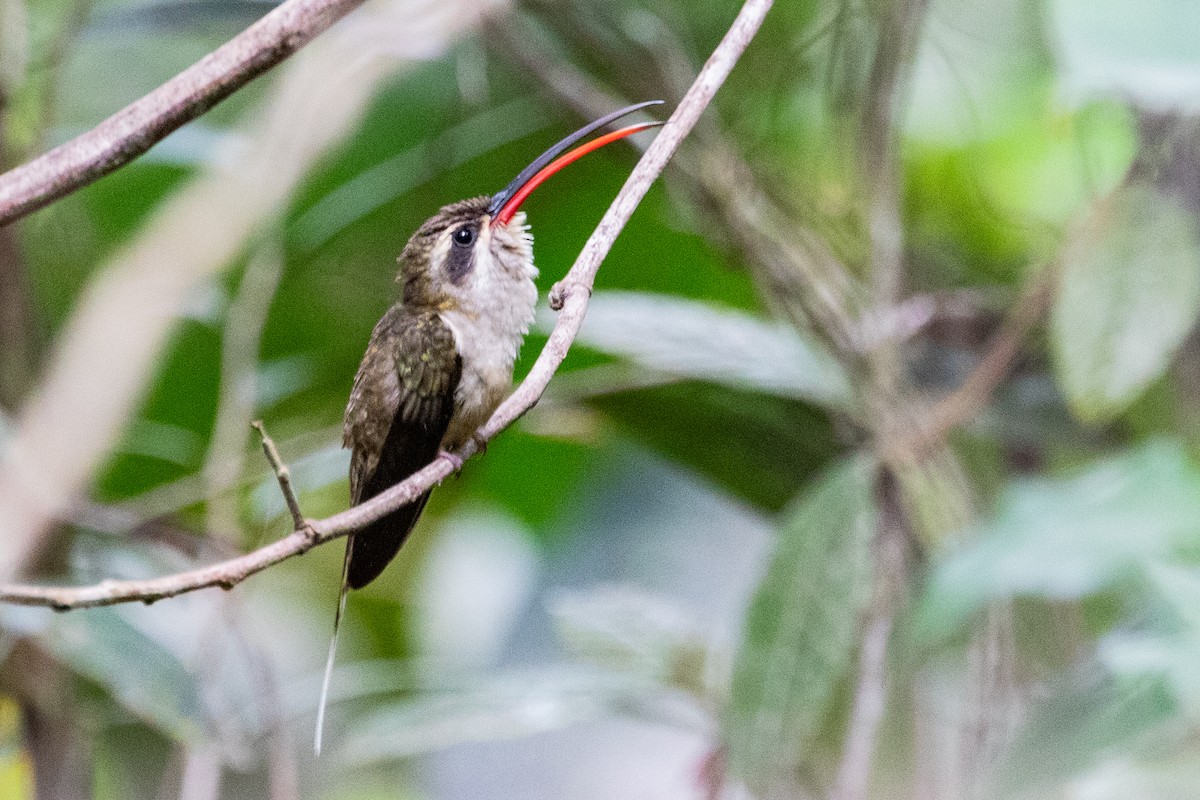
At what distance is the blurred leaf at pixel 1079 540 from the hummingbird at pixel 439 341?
861 mm

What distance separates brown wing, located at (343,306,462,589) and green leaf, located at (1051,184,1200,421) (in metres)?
1.06

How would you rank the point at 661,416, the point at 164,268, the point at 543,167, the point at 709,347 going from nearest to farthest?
the point at 543,167 → the point at 164,268 → the point at 709,347 → the point at 661,416

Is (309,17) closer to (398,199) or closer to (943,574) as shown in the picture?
(943,574)

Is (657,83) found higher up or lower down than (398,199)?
higher up

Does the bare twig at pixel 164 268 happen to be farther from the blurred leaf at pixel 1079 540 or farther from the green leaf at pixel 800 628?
→ the blurred leaf at pixel 1079 540

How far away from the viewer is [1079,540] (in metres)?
1.69

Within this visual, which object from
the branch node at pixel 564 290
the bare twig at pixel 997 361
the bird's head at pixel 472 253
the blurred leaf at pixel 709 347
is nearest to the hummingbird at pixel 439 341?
the bird's head at pixel 472 253

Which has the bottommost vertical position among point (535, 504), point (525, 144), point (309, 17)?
point (309, 17)

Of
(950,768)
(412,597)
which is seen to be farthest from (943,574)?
(412,597)

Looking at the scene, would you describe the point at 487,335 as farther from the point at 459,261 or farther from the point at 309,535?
the point at 309,535

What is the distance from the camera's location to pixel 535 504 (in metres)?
2.78

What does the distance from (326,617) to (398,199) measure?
3.51 feet

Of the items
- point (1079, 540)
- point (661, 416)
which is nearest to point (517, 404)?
point (1079, 540)

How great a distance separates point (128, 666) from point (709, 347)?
0.97 meters
